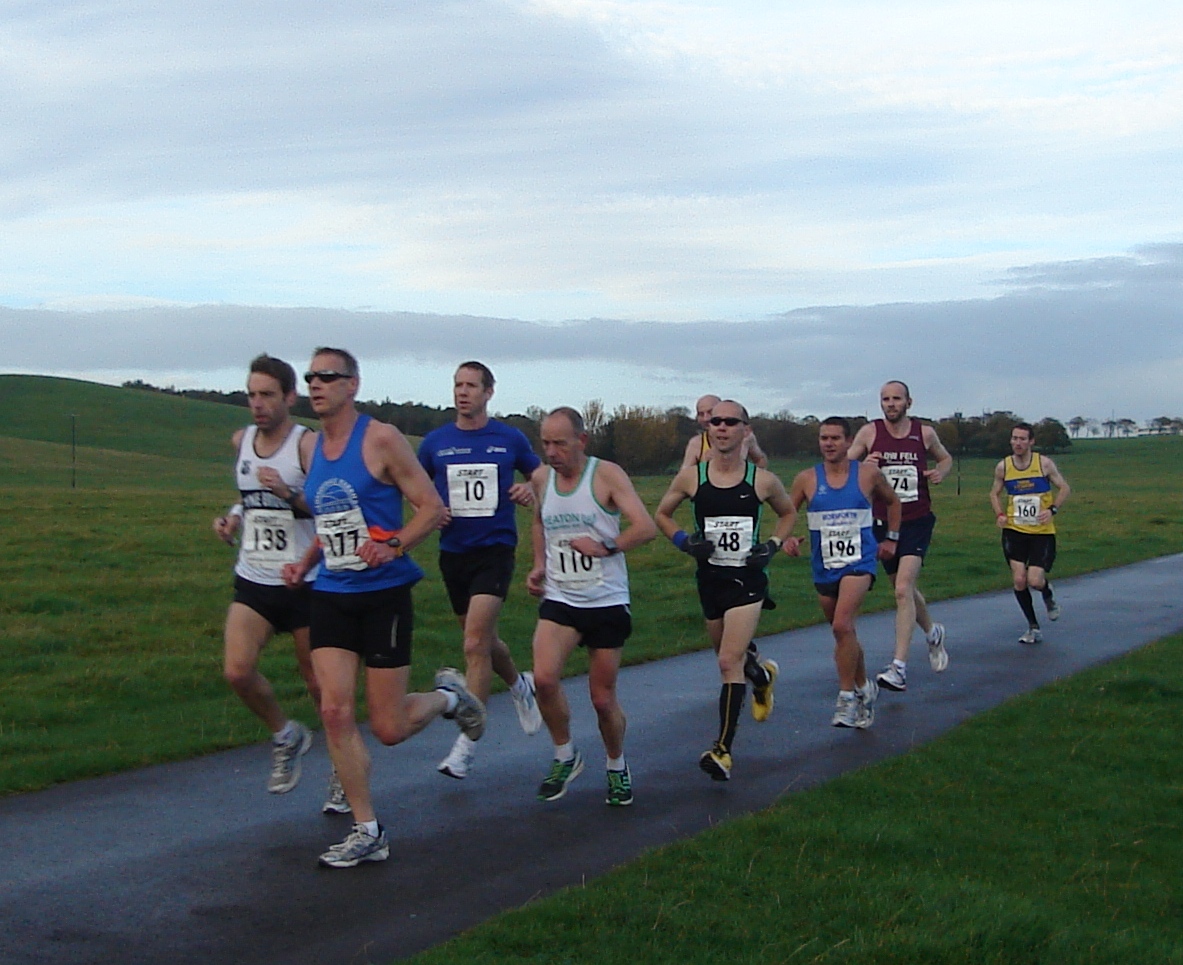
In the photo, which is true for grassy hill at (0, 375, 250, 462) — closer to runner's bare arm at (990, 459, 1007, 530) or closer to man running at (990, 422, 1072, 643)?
runner's bare arm at (990, 459, 1007, 530)

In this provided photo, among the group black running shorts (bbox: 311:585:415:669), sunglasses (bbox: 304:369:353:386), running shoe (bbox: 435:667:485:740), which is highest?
sunglasses (bbox: 304:369:353:386)

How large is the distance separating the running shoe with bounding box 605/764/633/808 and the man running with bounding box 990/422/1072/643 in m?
8.59

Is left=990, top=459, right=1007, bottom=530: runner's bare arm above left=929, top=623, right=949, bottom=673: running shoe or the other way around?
above

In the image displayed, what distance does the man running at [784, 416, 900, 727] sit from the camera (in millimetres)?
9461

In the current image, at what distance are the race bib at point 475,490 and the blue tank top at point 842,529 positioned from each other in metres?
2.30

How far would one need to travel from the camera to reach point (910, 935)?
5113mm

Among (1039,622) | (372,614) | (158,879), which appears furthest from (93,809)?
(1039,622)

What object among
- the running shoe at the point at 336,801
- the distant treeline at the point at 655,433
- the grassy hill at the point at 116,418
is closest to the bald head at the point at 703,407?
the distant treeline at the point at 655,433

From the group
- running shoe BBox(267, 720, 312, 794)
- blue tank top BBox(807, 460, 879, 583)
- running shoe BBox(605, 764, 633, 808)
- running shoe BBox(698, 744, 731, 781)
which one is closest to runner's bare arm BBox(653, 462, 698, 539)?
blue tank top BBox(807, 460, 879, 583)

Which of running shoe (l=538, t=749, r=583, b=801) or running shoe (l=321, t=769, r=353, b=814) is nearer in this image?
running shoe (l=321, t=769, r=353, b=814)

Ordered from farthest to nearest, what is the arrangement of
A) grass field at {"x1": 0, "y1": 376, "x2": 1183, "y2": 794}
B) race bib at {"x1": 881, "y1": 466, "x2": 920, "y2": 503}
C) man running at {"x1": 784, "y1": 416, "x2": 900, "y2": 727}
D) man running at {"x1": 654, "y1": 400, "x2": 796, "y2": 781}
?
1. race bib at {"x1": 881, "y1": 466, "x2": 920, "y2": 503}
2. man running at {"x1": 784, "y1": 416, "x2": 900, "y2": 727}
3. grass field at {"x1": 0, "y1": 376, "x2": 1183, "y2": 794}
4. man running at {"x1": 654, "y1": 400, "x2": 796, "y2": 781}

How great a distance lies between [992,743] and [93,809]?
5.21m

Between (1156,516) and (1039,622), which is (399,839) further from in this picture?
(1156,516)

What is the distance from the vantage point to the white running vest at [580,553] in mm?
7340
